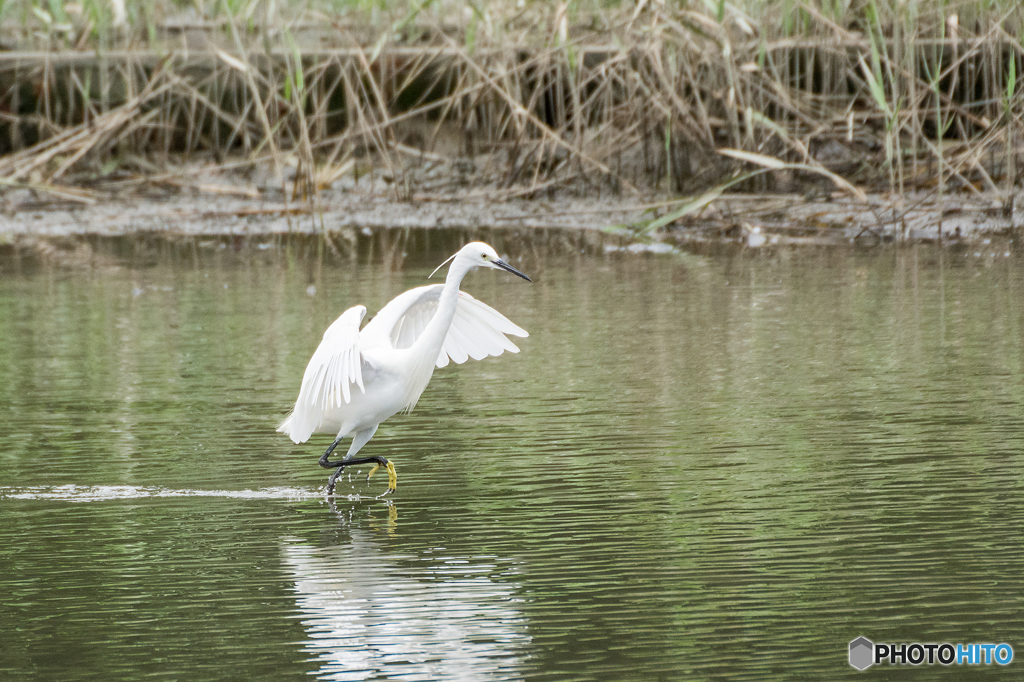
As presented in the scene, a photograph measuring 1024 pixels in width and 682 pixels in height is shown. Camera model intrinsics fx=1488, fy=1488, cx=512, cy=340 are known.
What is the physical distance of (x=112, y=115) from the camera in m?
13.6

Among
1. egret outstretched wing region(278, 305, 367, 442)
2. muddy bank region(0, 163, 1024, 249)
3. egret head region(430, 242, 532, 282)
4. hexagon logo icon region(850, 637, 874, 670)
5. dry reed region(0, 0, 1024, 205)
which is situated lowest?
hexagon logo icon region(850, 637, 874, 670)

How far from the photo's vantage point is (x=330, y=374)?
5.18 m

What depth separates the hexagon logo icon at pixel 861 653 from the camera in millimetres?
3318

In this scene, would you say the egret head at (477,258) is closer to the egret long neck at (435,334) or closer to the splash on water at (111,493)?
the egret long neck at (435,334)

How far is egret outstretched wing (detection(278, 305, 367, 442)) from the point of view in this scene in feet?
16.9

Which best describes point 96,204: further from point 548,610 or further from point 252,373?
point 548,610

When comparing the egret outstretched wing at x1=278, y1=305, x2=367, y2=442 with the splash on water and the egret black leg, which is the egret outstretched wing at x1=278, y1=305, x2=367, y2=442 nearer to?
the egret black leg

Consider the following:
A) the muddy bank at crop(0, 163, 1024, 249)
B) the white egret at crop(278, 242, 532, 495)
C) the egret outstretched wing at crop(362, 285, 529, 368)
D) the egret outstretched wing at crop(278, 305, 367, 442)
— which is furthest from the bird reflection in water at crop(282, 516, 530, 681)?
the muddy bank at crop(0, 163, 1024, 249)

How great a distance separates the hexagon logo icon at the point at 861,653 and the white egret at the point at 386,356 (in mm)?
2214

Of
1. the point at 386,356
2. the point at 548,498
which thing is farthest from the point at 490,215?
the point at 548,498

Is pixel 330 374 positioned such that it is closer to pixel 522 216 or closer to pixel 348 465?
pixel 348 465

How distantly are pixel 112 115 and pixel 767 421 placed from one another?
937cm

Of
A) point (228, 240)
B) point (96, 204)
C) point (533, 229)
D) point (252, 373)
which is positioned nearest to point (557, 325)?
point (252, 373)

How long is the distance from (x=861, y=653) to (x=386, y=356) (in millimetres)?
2719
